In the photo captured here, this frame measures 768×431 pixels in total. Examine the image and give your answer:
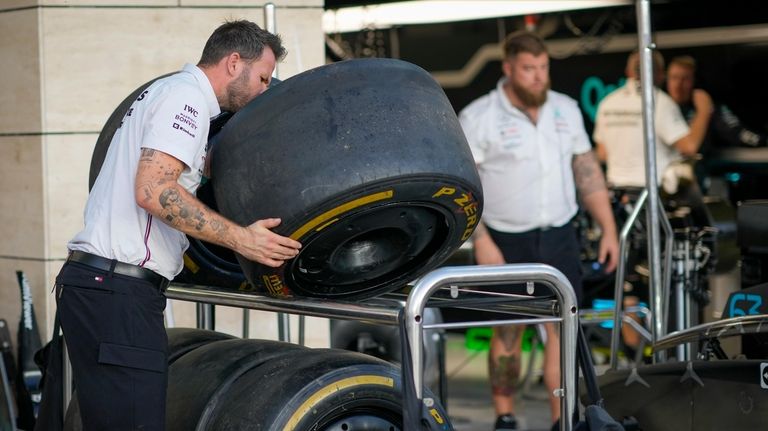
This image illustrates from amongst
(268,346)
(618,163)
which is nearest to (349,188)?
(268,346)

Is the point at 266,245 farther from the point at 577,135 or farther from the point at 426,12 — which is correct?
the point at 426,12

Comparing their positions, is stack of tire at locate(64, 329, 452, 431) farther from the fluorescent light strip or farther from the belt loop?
the fluorescent light strip

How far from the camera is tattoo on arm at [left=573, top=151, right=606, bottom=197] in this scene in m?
6.57

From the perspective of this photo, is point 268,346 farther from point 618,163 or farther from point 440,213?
point 618,163

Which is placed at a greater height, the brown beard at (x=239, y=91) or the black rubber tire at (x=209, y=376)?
the brown beard at (x=239, y=91)

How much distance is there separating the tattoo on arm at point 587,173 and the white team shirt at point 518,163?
0.13 m

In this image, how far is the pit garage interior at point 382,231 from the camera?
11.0 feet

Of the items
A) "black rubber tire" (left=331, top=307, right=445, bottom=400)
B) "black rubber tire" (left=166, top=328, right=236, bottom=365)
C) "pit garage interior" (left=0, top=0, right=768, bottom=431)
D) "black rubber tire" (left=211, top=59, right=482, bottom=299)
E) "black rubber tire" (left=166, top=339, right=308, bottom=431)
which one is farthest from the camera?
"black rubber tire" (left=331, top=307, right=445, bottom=400)

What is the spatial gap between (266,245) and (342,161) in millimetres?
307

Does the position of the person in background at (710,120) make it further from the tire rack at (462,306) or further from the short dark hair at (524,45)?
the tire rack at (462,306)

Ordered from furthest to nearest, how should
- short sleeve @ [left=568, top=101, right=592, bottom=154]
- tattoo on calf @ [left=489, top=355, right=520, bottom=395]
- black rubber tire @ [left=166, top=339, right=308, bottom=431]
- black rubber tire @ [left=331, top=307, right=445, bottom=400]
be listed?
black rubber tire @ [left=331, top=307, right=445, bottom=400], short sleeve @ [left=568, top=101, right=592, bottom=154], tattoo on calf @ [left=489, top=355, right=520, bottom=395], black rubber tire @ [left=166, top=339, right=308, bottom=431]

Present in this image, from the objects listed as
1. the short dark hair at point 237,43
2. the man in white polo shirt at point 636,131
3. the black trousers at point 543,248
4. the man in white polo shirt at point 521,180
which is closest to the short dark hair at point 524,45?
the man in white polo shirt at point 521,180

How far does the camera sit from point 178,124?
347cm

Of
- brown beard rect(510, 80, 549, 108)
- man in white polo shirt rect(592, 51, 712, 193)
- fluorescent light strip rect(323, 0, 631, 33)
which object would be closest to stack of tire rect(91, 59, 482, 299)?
brown beard rect(510, 80, 549, 108)
